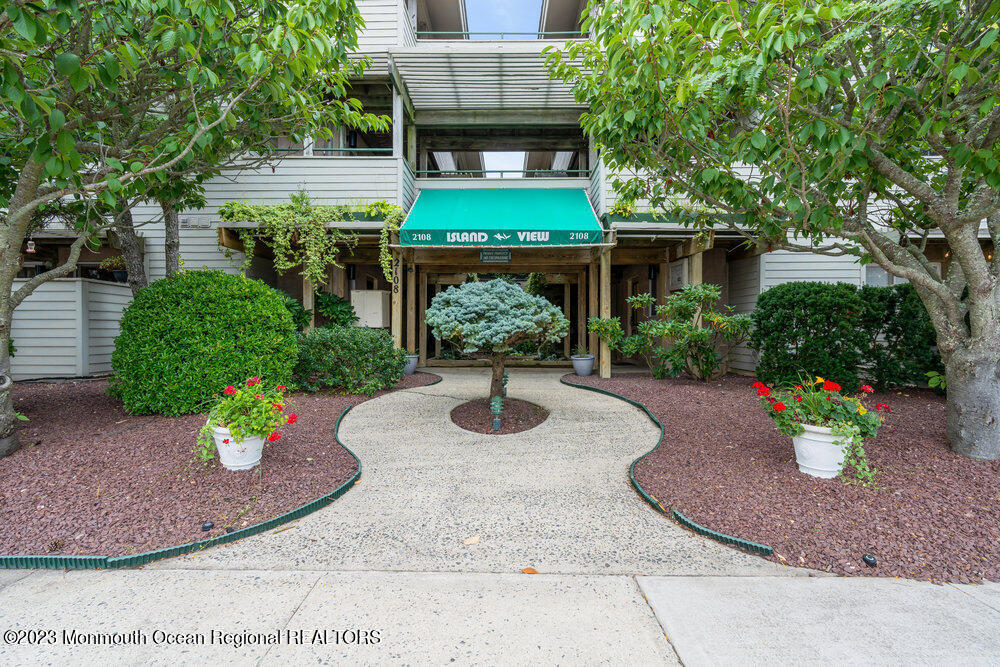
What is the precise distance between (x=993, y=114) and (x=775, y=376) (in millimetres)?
4012

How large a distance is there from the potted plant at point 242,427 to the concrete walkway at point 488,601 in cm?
87

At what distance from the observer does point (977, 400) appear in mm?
3713

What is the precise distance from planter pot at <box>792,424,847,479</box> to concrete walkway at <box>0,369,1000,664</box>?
3.74 feet

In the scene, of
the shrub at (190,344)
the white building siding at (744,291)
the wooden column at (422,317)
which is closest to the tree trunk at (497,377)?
the shrub at (190,344)

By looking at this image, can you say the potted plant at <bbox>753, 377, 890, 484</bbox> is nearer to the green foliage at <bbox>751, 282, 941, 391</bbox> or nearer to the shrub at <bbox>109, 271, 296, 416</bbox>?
the green foliage at <bbox>751, 282, 941, 391</bbox>

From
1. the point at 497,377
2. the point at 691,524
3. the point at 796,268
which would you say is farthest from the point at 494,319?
the point at 796,268

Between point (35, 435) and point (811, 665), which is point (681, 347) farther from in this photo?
point (35, 435)

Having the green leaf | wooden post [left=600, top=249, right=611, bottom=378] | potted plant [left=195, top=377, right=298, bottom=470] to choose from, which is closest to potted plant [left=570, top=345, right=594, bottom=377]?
wooden post [left=600, top=249, right=611, bottom=378]

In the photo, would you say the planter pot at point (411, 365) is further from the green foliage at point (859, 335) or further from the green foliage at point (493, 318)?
the green foliage at point (859, 335)

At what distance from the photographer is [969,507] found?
303cm

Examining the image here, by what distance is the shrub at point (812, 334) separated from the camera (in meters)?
6.20

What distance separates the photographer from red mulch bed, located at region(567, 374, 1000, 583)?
2.55 metres

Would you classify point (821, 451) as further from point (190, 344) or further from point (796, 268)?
point (796, 268)

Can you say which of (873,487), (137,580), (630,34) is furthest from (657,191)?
(137,580)
